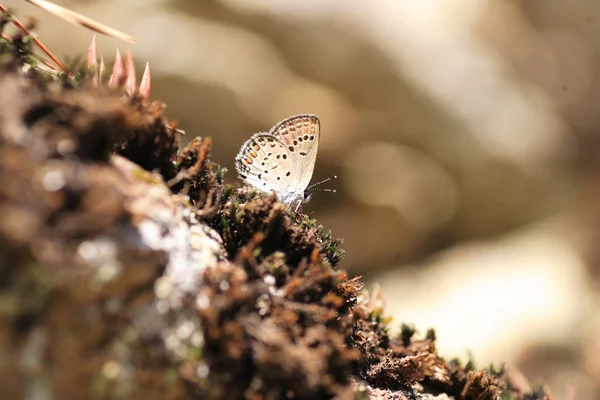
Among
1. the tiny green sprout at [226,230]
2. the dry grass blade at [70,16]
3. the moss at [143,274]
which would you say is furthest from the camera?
the dry grass blade at [70,16]

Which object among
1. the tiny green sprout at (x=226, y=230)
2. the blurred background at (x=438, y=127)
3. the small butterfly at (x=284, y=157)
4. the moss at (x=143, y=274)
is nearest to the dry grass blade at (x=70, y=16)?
the moss at (x=143, y=274)

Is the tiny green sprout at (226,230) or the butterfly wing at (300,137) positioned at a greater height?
the butterfly wing at (300,137)

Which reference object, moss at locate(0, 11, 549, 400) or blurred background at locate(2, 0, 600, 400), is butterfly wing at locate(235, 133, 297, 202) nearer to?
moss at locate(0, 11, 549, 400)

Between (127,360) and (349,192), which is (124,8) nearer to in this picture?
(349,192)

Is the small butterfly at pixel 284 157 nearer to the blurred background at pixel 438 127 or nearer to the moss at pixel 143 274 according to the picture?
the moss at pixel 143 274

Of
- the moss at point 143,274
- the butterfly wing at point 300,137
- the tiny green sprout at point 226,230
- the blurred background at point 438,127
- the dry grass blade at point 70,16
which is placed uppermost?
the blurred background at point 438,127

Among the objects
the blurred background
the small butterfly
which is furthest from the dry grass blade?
the blurred background

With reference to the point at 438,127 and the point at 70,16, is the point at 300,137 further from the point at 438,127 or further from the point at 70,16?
the point at 438,127

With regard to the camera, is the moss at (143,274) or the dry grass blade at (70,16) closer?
the moss at (143,274)

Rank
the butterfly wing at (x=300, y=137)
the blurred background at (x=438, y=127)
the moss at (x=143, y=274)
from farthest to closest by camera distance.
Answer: the blurred background at (x=438, y=127) → the butterfly wing at (x=300, y=137) → the moss at (x=143, y=274)
